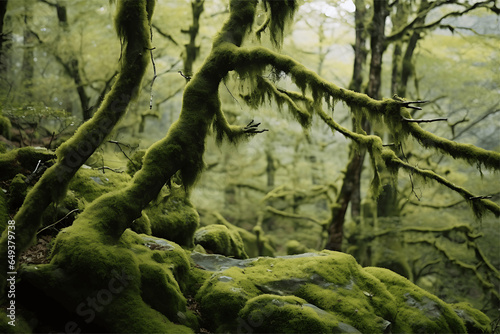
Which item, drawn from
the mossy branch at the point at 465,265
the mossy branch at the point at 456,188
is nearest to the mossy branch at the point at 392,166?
the mossy branch at the point at 456,188

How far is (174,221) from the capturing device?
756 centimetres

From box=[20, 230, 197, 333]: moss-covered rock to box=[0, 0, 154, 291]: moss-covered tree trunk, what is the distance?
0.57m

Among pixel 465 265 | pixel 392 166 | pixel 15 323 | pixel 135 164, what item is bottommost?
pixel 465 265

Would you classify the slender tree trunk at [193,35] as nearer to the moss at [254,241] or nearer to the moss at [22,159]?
→ the moss at [254,241]

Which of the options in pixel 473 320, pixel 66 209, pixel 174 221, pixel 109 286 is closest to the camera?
pixel 109 286

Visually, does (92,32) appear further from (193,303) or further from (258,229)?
(193,303)

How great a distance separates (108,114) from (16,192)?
238 cm

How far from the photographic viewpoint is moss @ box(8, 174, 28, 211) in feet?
18.7

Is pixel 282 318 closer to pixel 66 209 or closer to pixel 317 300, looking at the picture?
pixel 317 300

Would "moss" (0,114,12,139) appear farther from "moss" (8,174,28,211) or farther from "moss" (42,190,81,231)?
"moss" (42,190,81,231)

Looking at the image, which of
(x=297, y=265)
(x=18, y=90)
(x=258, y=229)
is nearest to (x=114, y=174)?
(x=297, y=265)

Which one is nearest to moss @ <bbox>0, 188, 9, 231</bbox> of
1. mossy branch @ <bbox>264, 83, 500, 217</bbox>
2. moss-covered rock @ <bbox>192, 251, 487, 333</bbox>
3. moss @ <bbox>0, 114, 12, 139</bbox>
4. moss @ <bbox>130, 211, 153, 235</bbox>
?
moss @ <bbox>130, 211, 153, 235</bbox>

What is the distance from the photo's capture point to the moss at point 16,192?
225 inches

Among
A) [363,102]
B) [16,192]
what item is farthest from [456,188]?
[16,192]
